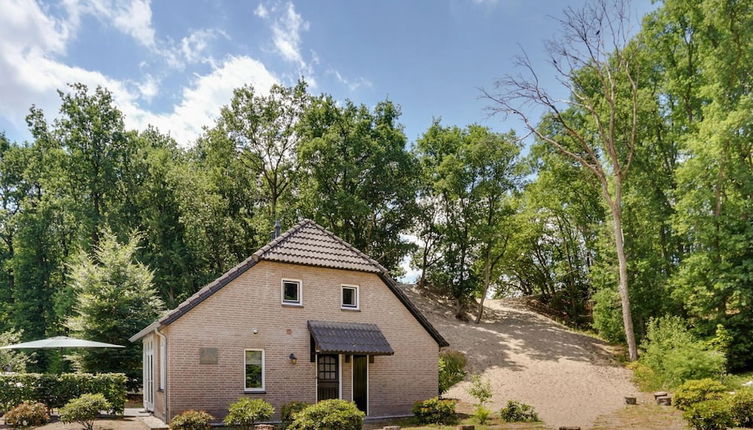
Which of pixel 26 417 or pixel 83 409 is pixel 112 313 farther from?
pixel 83 409

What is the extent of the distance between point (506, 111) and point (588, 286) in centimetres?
1613

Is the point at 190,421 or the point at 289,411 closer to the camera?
the point at 190,421

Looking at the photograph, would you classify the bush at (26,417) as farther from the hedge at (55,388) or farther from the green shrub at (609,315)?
the green shrub at (609,315)

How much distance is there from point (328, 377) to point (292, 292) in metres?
2.96

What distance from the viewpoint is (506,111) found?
2812 cm

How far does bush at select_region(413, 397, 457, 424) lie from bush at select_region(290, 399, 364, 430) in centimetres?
355

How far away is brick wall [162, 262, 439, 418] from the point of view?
50.7 ft

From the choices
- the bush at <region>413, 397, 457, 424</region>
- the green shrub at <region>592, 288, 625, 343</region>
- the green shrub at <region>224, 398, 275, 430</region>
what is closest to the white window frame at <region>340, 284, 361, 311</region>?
the bush at <region>413, 397, 457, 424</region>

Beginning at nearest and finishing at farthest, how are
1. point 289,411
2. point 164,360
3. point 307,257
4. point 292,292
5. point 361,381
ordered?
point 289,411 < point 164,360 < point 292,292 < point 307,257 < point 361,381

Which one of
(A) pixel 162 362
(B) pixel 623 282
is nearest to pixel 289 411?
(A) pixel 162 362

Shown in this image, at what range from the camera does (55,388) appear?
635 inches

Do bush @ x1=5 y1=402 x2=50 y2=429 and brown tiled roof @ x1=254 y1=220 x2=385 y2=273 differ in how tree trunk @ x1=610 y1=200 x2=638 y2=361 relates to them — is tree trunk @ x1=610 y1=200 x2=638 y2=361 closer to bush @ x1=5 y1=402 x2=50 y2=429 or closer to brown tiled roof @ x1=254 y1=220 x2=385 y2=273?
brown tiled roof @ x1=254 y1=220 x2=385 y2=273

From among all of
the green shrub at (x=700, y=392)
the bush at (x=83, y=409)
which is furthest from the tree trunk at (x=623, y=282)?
the bush at (x=83, y=409)

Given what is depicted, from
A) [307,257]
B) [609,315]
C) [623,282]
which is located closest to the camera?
[307,257]
